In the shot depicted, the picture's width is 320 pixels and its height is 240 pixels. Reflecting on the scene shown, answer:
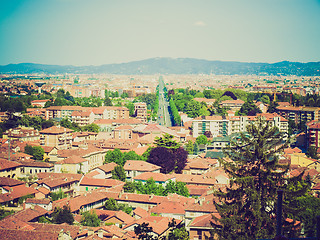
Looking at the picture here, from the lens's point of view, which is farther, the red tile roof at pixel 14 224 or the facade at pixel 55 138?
the facade at pixel 55 138

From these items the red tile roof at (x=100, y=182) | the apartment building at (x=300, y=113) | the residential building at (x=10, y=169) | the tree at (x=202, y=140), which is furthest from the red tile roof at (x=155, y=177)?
the apartment building at (x=300, y=113)

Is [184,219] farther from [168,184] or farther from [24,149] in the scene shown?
[24,149]

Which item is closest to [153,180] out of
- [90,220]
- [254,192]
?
[90,220]

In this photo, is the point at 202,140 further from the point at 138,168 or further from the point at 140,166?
the point at 138,168

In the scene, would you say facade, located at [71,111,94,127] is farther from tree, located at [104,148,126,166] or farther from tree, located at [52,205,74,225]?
tree, located at [52,205,74,225]

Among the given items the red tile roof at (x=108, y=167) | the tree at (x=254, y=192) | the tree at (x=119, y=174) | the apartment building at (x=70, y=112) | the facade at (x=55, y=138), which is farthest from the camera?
the apartment building at (x=70, y=112)

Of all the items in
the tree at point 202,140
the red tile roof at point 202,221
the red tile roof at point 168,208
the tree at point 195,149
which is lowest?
the tree at point 195,149

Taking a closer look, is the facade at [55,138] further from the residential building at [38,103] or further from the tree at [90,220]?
the residential building at [38,103]

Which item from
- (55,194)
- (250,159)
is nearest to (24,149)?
(55,194)
